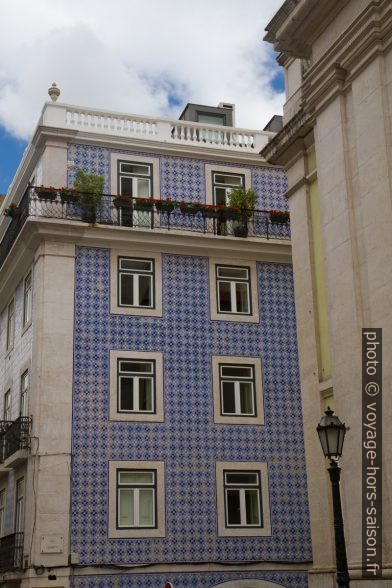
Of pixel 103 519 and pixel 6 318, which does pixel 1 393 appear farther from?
pixel 103 519

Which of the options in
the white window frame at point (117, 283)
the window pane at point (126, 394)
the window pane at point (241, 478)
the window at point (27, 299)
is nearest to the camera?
the window pane at point (126, 394)

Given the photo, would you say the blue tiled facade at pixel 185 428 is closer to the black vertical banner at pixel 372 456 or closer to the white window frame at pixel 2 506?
the white window frame at pixel 2 506

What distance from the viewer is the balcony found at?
21.4m

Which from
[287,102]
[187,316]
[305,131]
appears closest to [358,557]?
[305,131]

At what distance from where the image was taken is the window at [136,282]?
75.7 feet

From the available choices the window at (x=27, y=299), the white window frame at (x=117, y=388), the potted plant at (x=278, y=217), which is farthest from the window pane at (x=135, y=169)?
the white window frame at (x=117, y=388)

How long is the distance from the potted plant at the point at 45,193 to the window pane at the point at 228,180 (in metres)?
4.74

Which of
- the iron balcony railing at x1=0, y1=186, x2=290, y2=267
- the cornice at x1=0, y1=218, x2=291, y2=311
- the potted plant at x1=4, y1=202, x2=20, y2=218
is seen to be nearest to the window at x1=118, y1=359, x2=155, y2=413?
the cornice at x1=0, y1=218, x2=291, y2=311

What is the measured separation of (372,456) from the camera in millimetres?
10703

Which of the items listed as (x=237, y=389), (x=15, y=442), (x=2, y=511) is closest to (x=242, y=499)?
(x=237, y=389)

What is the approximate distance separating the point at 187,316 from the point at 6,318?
613cm

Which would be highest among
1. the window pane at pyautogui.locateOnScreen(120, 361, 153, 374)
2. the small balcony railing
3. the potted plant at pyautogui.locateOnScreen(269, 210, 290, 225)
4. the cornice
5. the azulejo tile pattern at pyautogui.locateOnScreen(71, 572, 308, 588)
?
the potted plant at pyautogui.locateOnScreen(269, 210, 290, 225)

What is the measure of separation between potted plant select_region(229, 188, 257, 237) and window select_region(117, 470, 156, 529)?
6.72 meters

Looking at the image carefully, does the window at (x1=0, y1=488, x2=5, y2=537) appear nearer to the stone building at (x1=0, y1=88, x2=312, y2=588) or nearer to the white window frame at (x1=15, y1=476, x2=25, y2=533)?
the stone building at (x1=0, y1=88, x2=312, y2=588)
